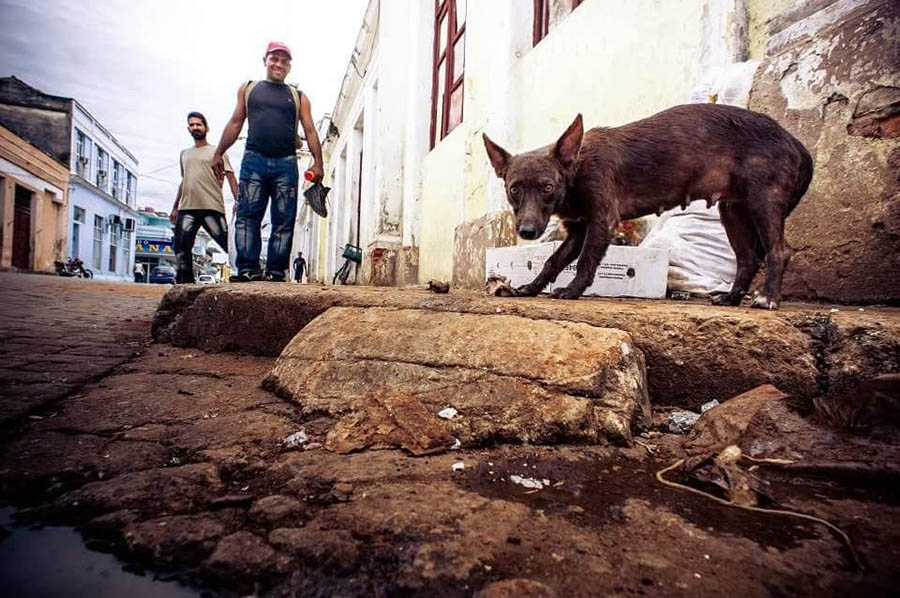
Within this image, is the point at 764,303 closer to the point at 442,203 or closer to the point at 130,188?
the point at 442,203

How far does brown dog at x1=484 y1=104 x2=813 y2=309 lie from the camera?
7.66 ft

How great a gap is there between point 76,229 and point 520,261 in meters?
30.5

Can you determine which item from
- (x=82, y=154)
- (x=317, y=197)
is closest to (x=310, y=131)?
(x=317, y=197)

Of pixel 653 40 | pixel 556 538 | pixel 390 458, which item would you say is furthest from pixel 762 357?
pixel 653 40

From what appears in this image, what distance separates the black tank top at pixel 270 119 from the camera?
174 inches

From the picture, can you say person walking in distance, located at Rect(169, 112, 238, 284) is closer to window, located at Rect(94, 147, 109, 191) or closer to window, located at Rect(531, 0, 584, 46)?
window, located at Rect(531, 0, 584, 46)

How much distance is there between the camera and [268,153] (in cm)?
450

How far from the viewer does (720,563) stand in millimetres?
771

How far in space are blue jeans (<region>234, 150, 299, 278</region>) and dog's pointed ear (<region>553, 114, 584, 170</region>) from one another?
2.97 m

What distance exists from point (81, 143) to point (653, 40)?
32024 mm

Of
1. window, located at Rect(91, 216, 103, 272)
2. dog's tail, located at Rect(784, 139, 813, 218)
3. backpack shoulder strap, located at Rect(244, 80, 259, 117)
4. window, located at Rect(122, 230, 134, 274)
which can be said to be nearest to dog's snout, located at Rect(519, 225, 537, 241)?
dog's tail, located at Rect(784, 139, 813, 218)

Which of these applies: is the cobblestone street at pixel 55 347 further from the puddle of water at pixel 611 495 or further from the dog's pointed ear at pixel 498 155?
the dog's pointed ear at pixel 498 155

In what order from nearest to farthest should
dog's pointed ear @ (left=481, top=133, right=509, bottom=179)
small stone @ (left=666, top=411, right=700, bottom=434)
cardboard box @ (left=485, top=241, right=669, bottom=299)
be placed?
small stone @ (left=666, top=411, right=700, bottom=434) → dog's pointed ear @ (left=481, top=133, right=509, bottom=179) → cardboard box @ (left=485, top=241, right=669, bottom=299)

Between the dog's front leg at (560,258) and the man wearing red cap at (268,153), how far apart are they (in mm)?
2784
